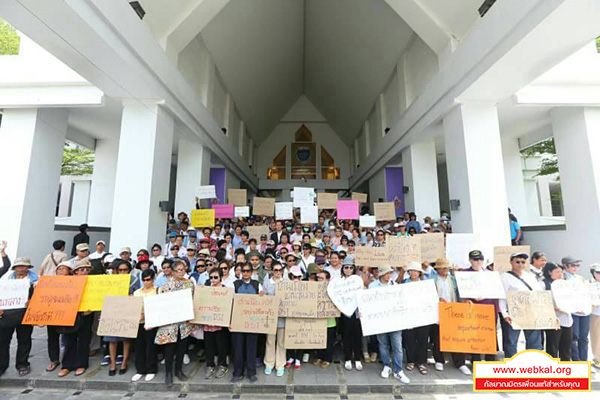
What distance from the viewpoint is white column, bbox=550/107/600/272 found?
685 centimetres

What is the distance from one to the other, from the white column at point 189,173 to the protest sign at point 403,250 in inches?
247

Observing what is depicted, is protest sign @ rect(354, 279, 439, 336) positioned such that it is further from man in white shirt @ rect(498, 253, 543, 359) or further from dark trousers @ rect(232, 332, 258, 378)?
dark trousers @ rect(232, 332, 258, 378)

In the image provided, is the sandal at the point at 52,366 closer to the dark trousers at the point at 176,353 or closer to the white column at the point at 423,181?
the dark trousers at the point at 176,353

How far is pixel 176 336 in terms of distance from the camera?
3566mm

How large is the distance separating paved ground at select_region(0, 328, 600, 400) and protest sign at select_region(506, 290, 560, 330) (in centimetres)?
91

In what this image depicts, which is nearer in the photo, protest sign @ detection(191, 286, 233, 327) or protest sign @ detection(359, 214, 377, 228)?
protest sign @ detection(191, 286, 233, 327)

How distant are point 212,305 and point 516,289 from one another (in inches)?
151

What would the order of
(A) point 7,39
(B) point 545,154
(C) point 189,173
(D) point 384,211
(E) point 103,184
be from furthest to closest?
(A) point 7,39 < (B) point 545,154 < (E) point 103,184 < (C) point 189,173 < (D) point 384,211

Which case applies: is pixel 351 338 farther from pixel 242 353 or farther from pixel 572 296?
pixel 572 296

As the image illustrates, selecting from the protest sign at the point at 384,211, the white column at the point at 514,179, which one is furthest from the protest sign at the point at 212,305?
the white column at the point at 514,179

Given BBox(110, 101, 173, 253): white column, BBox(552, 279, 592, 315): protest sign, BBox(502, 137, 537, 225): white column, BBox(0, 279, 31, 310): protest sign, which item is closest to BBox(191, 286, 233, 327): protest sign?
BBox(0, 279, 31, 310): protest sign

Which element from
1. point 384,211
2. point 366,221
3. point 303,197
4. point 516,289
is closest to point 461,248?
point 516,289

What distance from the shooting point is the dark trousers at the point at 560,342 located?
375 centimetres

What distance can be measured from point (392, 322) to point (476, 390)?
3.82ft
